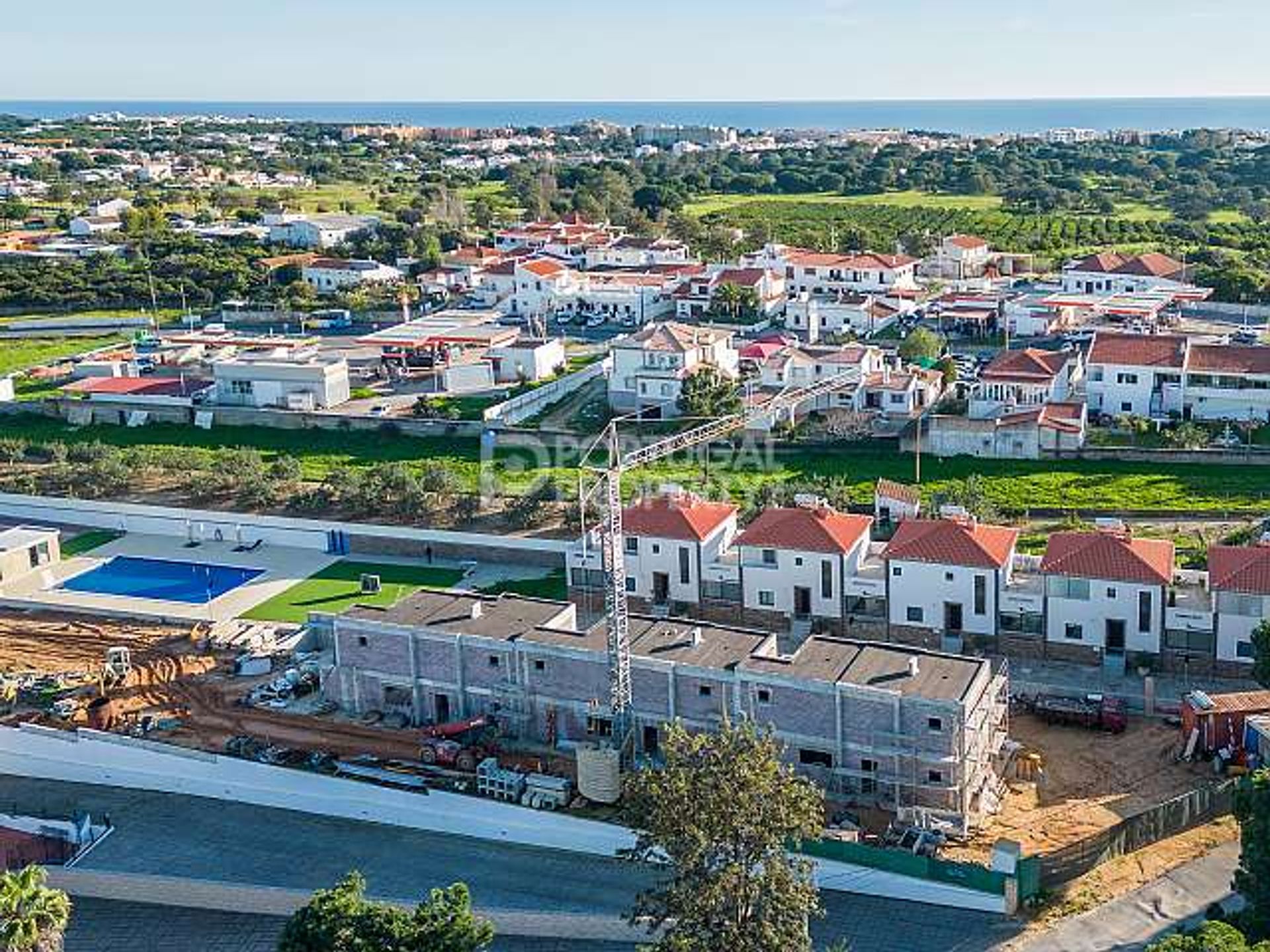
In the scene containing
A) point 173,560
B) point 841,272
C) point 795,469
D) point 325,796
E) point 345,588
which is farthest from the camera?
point 841,272

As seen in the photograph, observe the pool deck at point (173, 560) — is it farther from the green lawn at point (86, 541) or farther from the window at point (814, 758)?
the window at point (814, 758)

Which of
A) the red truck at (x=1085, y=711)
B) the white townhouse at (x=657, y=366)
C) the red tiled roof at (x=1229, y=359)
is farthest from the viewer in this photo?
the white townhouse at (x=657, y=366)

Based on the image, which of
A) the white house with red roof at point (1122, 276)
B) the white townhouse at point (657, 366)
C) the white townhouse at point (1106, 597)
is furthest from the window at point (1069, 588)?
the white house with red roof at point (1122, 276)

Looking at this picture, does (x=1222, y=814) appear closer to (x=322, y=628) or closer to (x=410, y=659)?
(x=410, y=659)

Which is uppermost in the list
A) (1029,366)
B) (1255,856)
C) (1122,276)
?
(1122,276)

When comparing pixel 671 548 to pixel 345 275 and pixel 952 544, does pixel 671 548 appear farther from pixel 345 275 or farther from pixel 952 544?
pixel 345 275

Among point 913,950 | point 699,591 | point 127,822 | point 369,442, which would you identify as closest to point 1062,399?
point 699,591

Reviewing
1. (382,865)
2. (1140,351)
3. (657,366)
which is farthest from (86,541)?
(1140,351)

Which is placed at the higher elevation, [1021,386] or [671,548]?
[1021,386]
